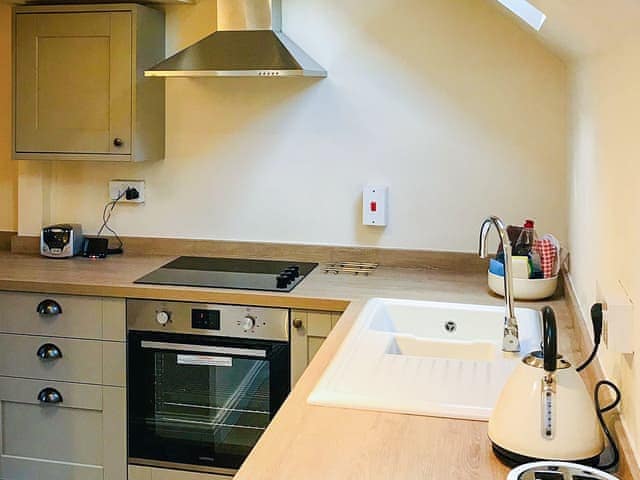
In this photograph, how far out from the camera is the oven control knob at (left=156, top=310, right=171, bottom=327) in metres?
2.71

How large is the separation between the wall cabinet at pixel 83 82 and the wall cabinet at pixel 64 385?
25.4 inches

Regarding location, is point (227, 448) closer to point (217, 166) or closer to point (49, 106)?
point (217, 166)

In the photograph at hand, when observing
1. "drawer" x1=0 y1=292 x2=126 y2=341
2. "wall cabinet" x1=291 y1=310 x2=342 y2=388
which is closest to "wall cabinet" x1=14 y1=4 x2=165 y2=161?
"drawer" x1=0 y1=292 x2=126 y2=341

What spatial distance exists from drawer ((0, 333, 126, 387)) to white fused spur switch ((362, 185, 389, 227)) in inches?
40.7

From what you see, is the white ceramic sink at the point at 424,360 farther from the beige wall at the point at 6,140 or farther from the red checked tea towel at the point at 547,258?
the beige wall at the point at 6,140

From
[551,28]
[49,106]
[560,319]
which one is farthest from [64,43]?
[560,319]

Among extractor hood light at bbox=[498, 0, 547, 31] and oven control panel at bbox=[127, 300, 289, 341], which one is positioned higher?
extractor hood light at bbox=[498, 0, 547, 31]

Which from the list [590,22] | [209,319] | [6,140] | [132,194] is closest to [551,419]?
[590,22]

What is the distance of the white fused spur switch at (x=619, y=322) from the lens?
1.33 meters

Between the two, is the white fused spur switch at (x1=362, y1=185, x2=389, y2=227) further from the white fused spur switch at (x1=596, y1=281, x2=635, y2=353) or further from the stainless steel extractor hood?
the white fused spur switch at (x1=596, y1=281, x2=635, y2=353)

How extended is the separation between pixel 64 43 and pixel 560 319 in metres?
2.06

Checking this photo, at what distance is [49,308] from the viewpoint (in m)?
2.79

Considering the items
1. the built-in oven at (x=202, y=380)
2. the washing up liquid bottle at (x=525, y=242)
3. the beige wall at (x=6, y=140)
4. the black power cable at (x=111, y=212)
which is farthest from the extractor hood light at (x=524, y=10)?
the beige wall at (x=6, y=140)

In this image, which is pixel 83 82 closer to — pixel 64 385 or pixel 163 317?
pixel 163 317
